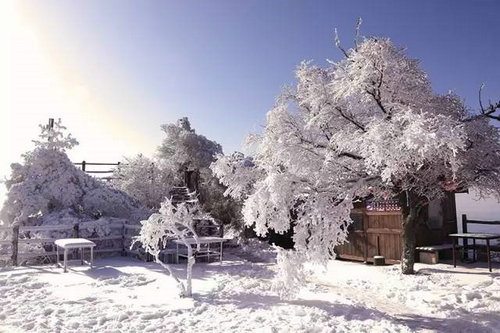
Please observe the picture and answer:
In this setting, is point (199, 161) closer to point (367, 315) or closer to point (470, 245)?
point (470, 245)

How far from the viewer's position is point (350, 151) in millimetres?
10648

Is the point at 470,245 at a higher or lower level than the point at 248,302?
higher

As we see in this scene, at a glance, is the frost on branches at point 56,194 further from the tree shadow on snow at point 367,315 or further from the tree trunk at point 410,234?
the tree trunk at point 410,234

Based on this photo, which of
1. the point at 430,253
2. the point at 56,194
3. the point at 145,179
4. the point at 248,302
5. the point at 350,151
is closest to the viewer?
the point at 248,302

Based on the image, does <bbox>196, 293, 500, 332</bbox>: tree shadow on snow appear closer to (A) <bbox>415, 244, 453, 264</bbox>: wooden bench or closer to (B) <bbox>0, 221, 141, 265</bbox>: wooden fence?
(A) <bbox>415, 244, 453, 264</bbox>: wooden bench

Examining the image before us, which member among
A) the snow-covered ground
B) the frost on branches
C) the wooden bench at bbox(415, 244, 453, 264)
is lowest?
the snow-covered ground

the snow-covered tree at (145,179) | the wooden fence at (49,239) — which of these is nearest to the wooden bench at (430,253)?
the wooden fence at (49,239)

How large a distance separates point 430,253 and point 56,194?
15.1 metres

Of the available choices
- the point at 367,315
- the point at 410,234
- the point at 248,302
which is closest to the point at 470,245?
the point at 410,234

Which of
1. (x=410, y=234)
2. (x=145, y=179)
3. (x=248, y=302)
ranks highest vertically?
(x=145, y=179)

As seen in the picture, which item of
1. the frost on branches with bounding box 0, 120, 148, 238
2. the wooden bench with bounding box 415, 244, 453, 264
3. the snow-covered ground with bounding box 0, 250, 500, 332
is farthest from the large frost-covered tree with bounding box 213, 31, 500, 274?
the frost on branches with bounding box 0, 120, 148, 238

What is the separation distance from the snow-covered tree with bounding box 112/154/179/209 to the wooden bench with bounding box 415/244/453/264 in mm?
14163

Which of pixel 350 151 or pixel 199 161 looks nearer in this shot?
pixel 350 151

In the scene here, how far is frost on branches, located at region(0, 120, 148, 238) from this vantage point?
16.9m
